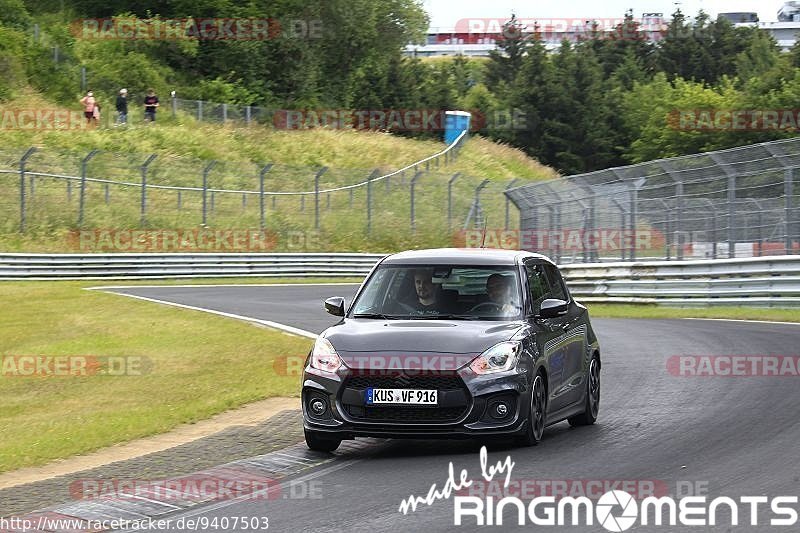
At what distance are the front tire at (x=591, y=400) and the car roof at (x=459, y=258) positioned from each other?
1273 millimetres

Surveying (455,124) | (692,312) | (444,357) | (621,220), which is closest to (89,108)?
(455,124)

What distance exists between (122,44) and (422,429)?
63.2 m

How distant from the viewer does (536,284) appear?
37.4ft

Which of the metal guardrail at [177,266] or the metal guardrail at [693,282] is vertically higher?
the metal guardrail at [693,282]

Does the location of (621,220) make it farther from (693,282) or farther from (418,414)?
(418,414)

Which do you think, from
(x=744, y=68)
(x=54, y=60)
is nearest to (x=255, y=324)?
(x=54, y=60)

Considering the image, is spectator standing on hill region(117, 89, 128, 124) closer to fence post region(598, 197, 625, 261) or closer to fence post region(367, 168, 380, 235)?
fence post region(367, 168, 380, 235)

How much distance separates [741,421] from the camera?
36.6 feet

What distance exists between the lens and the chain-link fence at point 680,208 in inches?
1007

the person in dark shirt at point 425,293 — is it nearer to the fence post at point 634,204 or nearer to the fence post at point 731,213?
the fence post at point 731,213

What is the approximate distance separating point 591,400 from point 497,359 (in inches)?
82.6

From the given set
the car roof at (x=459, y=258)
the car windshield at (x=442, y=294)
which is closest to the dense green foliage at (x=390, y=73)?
the car roof at (x=459, y=258)

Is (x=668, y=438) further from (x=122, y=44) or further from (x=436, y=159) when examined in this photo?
(x=122, y=44)

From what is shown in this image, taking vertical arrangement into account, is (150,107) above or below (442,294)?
above
